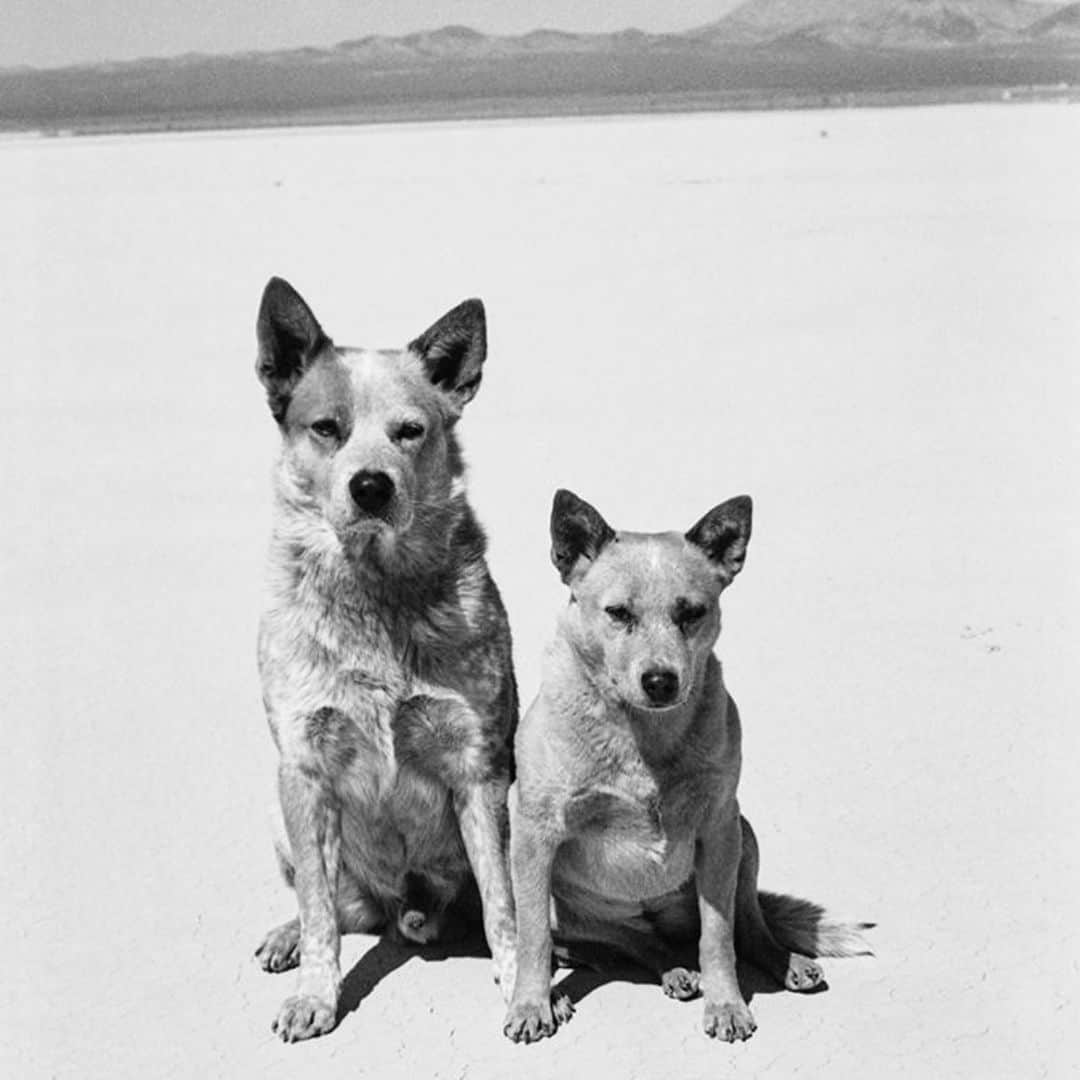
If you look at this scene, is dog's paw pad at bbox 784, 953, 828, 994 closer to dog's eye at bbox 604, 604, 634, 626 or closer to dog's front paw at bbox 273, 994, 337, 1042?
dog's eye at bbox 604, 604, 634, 626

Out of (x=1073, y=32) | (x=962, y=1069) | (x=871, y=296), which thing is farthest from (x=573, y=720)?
(x=1073, y=32)

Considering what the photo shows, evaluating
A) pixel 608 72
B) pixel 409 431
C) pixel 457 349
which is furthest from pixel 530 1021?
pixel 608 72

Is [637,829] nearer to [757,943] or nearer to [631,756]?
[631,756]

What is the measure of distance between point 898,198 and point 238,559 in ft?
37.8

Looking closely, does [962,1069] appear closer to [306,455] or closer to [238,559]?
[306,455]

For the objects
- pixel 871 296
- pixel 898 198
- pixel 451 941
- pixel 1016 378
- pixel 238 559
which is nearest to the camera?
pixel 451 941

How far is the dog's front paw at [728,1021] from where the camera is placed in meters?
4.09

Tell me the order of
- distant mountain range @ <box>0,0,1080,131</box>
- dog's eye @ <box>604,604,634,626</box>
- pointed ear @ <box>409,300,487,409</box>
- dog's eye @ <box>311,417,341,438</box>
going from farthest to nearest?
distant mountain range @ <box>0,0,1080,131</box> → pointed ear @ <box>409,300,487,409</box> → dog's eye @ <box>311,417,341,438</box> → dog's eye @ <box>604,604,634,626</box>

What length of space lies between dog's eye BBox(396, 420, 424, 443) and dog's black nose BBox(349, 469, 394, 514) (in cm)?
17

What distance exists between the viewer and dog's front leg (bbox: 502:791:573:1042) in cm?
406

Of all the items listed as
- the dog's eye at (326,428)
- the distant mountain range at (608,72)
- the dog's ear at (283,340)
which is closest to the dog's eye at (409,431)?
the dog's eye at (326,428)

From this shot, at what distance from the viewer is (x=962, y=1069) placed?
13.1 ft

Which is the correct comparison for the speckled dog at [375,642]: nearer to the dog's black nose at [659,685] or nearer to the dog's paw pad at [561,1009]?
the dog's paw pad at [561,1009]

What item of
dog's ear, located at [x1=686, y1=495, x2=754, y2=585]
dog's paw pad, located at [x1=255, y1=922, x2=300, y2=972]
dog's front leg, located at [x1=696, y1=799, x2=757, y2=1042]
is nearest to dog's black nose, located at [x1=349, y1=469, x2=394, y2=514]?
dog's ear, located at [x1=686, y1=495, x2=754, y2=585]
